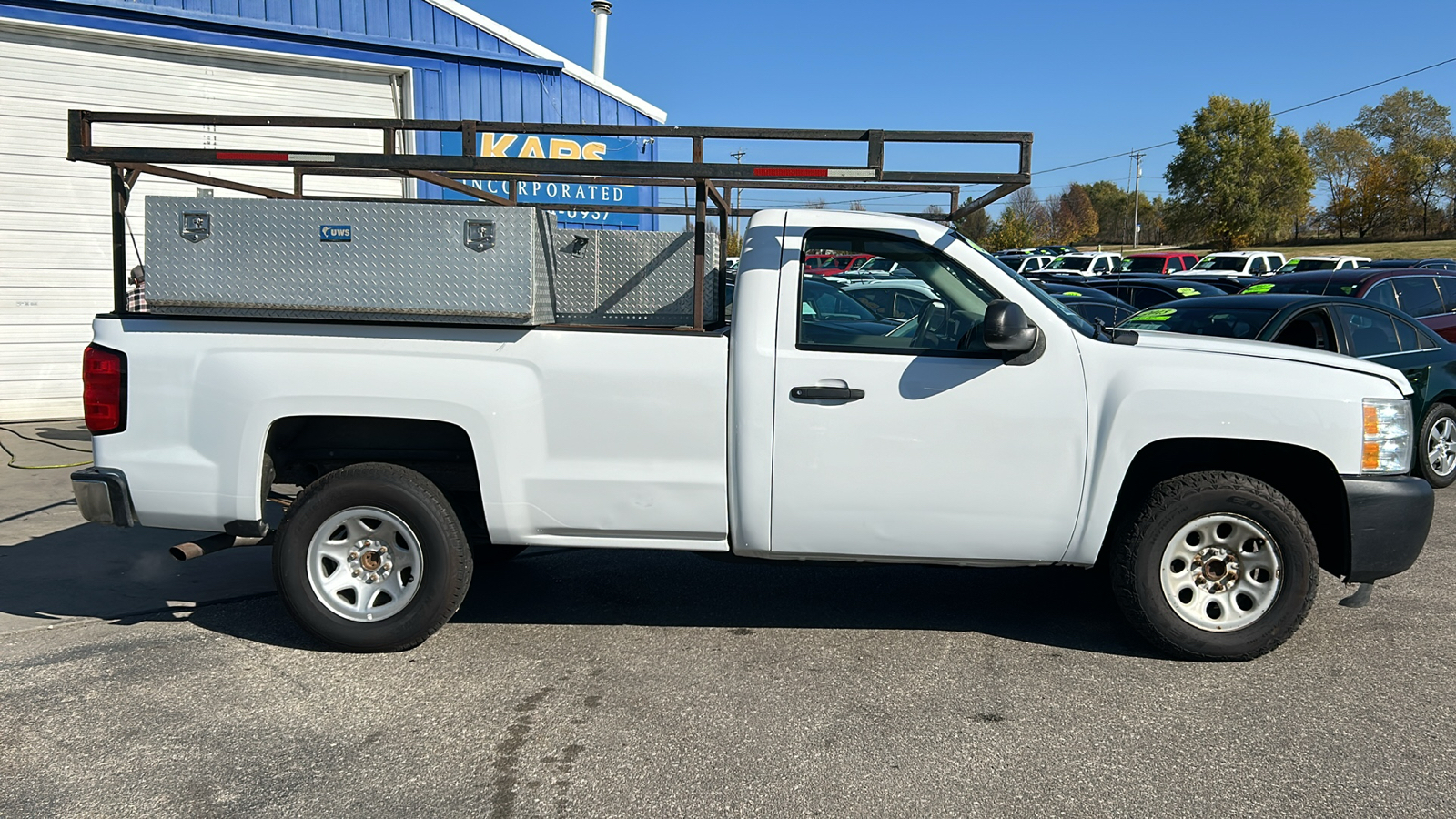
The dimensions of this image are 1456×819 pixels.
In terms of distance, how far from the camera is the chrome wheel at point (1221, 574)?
15.0 feet

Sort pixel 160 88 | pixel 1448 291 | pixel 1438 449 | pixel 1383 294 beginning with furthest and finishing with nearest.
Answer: pixel 1448 291 → pixel 1383 294 → pixel 160 88 → pixel 1438 449

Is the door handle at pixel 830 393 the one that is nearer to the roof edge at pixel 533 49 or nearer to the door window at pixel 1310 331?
the door window at pixel 1310 331

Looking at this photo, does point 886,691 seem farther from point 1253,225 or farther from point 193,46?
point 1253,225

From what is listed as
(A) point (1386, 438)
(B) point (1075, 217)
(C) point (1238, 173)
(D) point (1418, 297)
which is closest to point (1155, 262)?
(D) point (1418, 297)

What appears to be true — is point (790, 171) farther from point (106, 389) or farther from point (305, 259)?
point (106, 389)

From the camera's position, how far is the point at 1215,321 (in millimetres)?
8305

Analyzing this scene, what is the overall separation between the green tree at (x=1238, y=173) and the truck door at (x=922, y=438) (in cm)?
6359

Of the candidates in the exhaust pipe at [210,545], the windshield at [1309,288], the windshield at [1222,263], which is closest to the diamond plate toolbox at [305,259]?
the exhaust pipe at [210,545]

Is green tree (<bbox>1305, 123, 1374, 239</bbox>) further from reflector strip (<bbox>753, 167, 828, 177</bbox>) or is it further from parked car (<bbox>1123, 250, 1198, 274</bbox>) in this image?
reflector strip (<bbox>753, 167, 828, 177</bbox>)

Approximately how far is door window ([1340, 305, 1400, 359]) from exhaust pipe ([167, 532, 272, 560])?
25.3 ft

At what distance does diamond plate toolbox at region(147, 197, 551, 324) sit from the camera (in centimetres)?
448

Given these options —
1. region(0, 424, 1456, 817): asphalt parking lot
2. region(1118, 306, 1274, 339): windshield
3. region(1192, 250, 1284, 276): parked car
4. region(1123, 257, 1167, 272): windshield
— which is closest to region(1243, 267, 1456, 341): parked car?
region(1118, 306, 1274, 339): windshield

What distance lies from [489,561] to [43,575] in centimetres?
238

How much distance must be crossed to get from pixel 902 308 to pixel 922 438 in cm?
63
